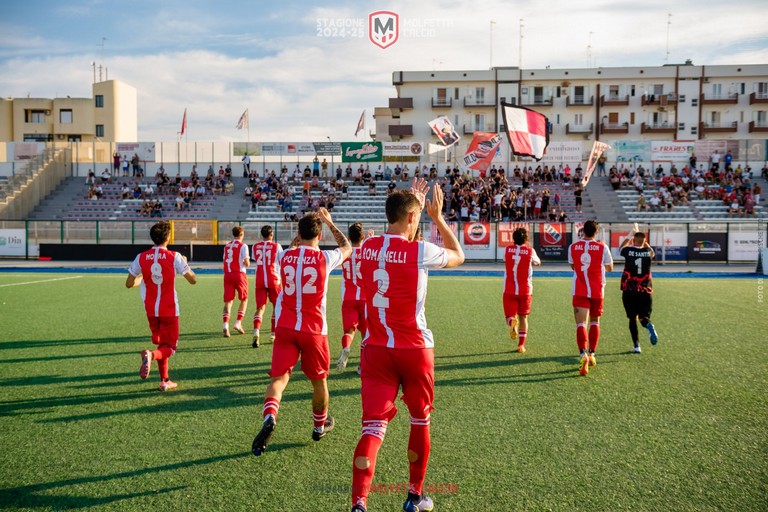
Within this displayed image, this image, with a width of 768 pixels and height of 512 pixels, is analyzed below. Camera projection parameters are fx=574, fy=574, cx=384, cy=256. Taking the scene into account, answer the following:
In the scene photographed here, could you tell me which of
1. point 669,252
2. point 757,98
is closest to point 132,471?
point 669,252

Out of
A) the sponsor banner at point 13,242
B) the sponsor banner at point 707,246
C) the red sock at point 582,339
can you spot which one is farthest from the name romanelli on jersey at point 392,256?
the sponsor banner at point 13,242

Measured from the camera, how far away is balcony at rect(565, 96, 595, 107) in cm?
5703

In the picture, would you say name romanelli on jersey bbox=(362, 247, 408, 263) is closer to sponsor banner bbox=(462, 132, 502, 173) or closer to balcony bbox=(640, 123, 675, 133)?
sponsor banner bbox=(462, 132, 502, 173)

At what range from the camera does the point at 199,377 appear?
7.41m

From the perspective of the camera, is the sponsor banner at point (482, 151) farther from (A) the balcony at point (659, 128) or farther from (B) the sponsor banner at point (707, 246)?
(A) the balcony at point (659, 128)

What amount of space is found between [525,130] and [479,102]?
34.5m

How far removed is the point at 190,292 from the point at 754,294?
1601 centimetres

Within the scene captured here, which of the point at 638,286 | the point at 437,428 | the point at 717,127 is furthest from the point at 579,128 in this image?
the point at 437,428

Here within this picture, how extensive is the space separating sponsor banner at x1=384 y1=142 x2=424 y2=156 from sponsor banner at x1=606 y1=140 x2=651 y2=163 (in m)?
13.7

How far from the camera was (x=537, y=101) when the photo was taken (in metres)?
57.5

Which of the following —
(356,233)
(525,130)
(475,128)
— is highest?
(475,128)

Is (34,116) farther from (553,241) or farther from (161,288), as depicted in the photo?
(161,288)

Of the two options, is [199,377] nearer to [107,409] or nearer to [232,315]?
[107,409]

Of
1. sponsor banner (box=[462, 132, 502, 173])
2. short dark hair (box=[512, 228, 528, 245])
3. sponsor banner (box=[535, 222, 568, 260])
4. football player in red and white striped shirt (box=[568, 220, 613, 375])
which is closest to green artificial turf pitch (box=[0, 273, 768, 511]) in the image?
football player in red and white striped shirt (box=[568, 220, 613, 375])
